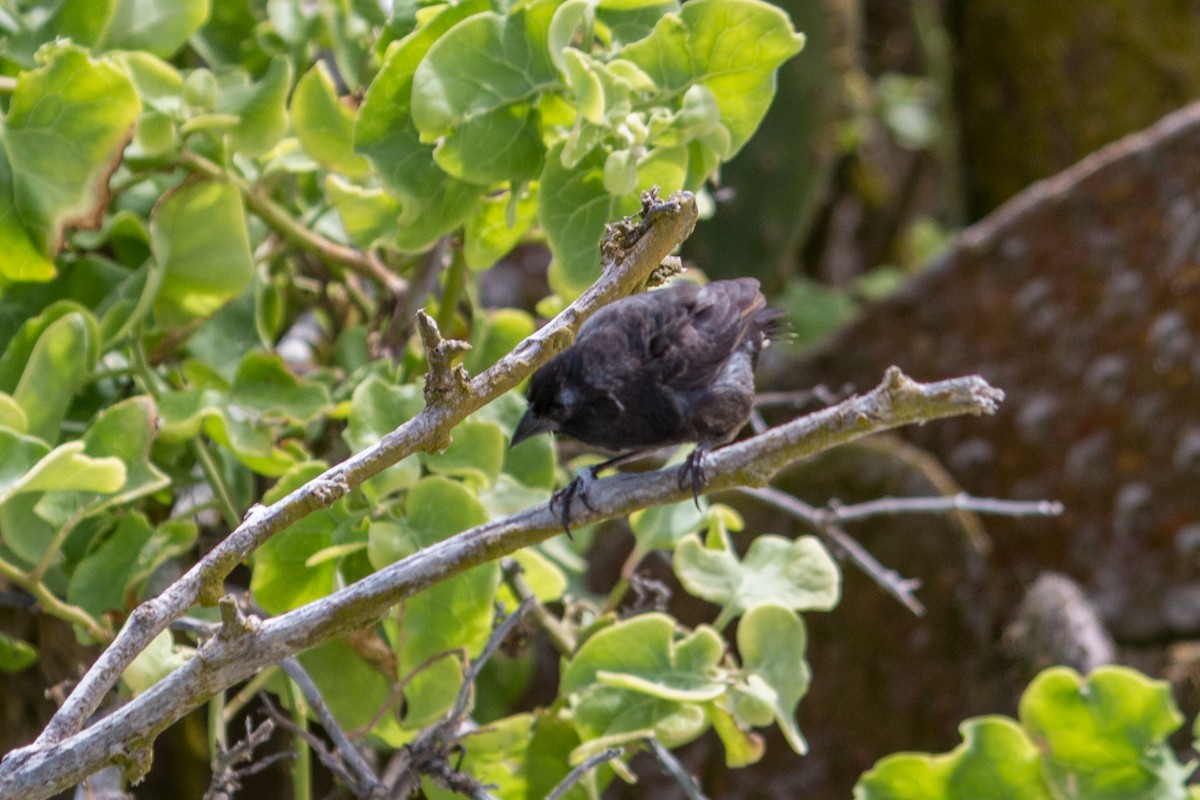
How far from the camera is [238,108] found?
1.59 m

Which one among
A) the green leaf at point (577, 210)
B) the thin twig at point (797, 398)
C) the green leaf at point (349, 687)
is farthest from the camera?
the thin twig at point (797, 398)

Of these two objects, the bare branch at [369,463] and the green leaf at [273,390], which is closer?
the bare branch at [369,463]

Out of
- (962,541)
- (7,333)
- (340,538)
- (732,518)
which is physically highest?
(7,333)

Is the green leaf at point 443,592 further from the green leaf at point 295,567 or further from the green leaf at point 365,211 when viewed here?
the green leaf at point 365,211

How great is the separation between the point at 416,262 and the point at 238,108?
1.27 feet

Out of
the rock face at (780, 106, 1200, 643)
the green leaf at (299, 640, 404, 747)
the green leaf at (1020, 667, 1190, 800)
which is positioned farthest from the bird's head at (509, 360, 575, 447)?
the rock face at (780, 106, 1200, 643)

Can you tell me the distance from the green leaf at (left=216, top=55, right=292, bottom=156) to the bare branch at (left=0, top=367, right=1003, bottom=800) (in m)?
0.64

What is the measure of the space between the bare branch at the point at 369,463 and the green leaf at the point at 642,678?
0.49 metres

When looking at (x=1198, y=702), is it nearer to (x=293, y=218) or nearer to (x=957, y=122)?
(x=293, y=218)

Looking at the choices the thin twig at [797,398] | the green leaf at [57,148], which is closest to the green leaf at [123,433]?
the green leaf at [57,148]

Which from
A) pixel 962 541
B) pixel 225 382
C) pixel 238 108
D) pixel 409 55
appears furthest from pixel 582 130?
pixel 962 541

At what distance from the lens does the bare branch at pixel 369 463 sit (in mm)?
1052

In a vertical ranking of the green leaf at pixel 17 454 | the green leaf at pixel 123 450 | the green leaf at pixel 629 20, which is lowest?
the green leaf at pixel 123 450

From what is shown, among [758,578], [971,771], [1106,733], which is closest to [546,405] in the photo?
[758,578]
